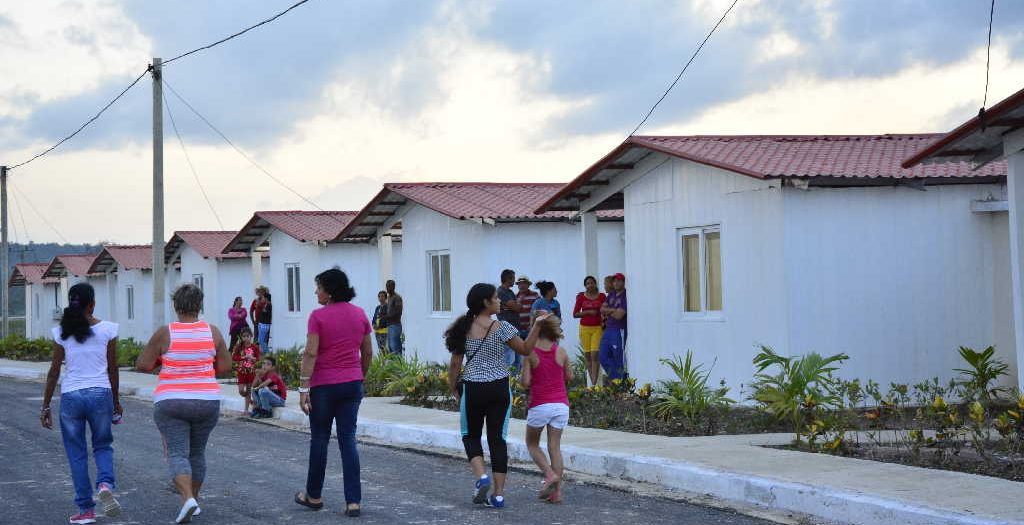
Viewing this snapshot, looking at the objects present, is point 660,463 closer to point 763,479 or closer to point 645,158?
point 763,479

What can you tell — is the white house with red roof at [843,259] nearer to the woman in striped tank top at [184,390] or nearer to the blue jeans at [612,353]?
the blue jeans at [612,353]

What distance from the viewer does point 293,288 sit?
33.2 meters

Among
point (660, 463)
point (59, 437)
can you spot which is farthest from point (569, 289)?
point (660, 463)

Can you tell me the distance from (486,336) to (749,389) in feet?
22.9

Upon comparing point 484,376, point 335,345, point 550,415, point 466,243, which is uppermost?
point 466,243

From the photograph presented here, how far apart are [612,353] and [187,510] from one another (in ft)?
33.7

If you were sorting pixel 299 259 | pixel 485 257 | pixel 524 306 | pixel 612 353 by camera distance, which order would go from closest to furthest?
pixel 612 353, pixel 524 306, pixel 485 257, pixel 299 259

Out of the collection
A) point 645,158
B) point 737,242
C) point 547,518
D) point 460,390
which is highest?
point 645,158

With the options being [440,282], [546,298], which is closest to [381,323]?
[440,282]

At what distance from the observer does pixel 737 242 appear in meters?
16.2

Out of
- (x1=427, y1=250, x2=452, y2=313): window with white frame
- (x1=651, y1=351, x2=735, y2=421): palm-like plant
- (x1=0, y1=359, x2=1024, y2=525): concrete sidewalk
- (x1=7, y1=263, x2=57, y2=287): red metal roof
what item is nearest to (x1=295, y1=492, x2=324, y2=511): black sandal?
(x1=0, y1=359, x2=1024, y2=525): concrete sidewalk

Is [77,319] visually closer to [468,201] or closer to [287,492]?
[287,492]

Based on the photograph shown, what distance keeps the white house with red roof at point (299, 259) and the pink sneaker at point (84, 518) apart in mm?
20812

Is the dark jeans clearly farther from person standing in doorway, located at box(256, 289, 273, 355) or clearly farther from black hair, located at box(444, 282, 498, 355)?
person standing in doorway, located at box(256, 289, 273, 355)
